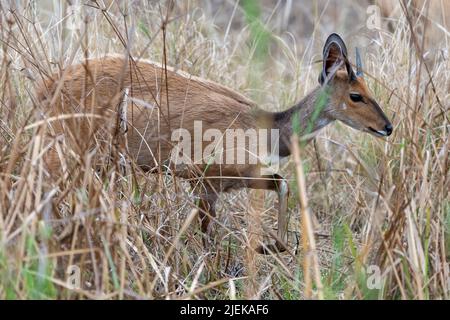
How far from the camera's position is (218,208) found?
18.3 ft

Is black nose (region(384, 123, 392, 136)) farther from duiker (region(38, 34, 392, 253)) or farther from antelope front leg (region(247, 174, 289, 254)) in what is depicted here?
antelope front leg (region(247, 174, 289, 254))

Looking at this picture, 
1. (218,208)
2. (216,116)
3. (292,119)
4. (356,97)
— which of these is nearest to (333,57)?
(356,97)

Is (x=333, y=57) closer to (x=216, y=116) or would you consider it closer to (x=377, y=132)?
(x=377, y=132)

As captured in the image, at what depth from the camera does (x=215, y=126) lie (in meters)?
5.26

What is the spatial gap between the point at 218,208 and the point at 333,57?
112 cm

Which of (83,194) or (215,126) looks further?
(215,126)

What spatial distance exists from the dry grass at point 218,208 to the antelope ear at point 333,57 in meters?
0.35

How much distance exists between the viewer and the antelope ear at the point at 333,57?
5.03 metres

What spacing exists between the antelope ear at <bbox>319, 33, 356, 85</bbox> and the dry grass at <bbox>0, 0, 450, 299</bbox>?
348 millimetres

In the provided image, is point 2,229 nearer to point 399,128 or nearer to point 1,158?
point 1,158

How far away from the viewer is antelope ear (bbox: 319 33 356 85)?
16.5ft

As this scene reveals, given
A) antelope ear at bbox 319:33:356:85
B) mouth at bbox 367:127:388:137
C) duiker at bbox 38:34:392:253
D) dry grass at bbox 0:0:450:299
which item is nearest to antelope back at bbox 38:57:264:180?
duiker at bbox 38:34:392:253

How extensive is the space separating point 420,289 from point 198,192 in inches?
68.5
